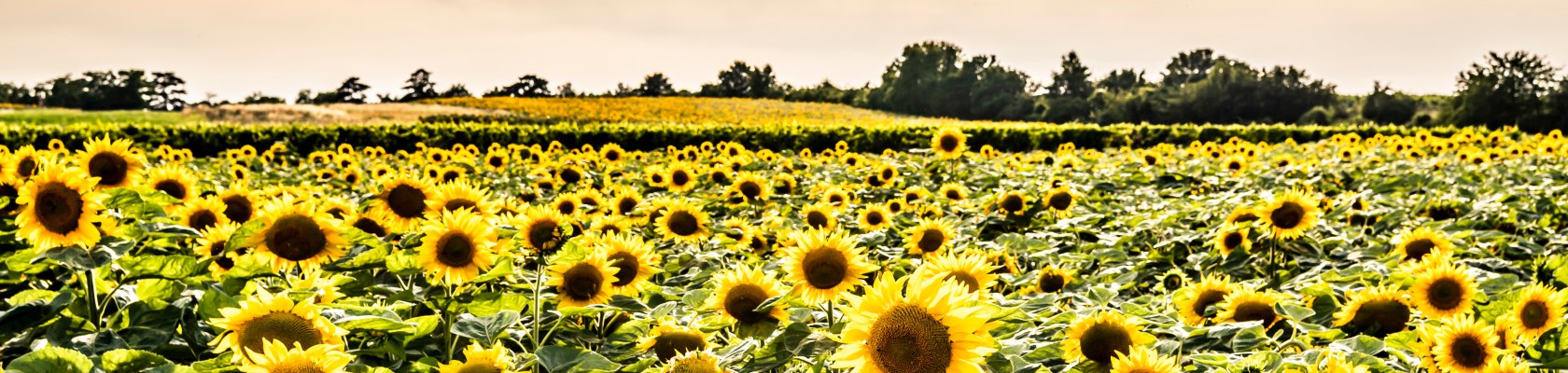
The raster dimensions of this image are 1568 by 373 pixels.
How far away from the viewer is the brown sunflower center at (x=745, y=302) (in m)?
2.22

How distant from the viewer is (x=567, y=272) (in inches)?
102

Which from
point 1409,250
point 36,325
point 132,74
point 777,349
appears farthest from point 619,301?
point 132,74

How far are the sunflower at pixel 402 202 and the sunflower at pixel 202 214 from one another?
1.53 feet

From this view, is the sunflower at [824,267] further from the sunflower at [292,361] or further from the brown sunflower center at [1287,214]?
the brown sunflower center at [1287,214]

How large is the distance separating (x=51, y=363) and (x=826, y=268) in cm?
147

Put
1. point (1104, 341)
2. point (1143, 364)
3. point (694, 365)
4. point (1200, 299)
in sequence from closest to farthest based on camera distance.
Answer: point (694, 365) < point (1143, 364) < point (1104, 341) < point (1200, 299)

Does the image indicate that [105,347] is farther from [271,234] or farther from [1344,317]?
[1344,317]

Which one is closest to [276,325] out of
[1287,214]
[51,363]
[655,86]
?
[51,363]

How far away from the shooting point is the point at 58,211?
2355mm

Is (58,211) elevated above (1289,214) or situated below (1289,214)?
above

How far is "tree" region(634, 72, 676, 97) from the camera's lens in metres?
92.2

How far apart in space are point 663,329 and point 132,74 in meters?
102

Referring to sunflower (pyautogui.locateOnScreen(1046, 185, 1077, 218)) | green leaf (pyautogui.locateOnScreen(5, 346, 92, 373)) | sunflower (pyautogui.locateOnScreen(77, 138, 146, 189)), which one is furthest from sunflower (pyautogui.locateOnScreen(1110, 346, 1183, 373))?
sunflower (pyautogui.locateOnScreen(1046, 185, 1077, 218))

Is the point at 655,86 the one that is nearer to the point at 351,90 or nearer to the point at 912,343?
the point at 351,90
